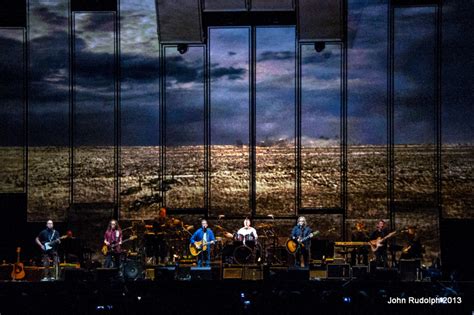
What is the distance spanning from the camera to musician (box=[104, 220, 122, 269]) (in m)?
21.0

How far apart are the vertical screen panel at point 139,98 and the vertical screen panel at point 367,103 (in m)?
5.18

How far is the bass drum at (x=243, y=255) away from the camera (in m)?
20.4

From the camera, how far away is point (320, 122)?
2323 centimetres

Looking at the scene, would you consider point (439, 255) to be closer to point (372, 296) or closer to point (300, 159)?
point (300, 159)

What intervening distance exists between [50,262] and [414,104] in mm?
10105

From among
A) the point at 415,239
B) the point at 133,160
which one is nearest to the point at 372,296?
the point at 415,239

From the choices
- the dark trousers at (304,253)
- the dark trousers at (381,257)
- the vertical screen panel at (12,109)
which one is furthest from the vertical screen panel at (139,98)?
the dark trousers at (381,257)

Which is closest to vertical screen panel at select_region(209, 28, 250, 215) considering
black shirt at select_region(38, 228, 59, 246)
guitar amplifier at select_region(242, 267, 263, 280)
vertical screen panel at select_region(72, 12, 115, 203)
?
vertical screen panel at select_region(72, 12, 115, 203)

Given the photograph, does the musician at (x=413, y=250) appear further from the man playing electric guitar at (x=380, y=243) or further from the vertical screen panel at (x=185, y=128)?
the vertical screen panel at (x=185, y=128)

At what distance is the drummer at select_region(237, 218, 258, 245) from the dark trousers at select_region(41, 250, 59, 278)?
4.48 m

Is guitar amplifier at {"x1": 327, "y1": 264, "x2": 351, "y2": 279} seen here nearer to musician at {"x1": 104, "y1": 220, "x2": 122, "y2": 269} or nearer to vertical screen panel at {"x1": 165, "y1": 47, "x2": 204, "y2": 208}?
musician at {"x1": 104, "y1": 220, "x2": 122, "y2": 269}

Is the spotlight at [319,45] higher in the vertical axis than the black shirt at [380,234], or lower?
higher

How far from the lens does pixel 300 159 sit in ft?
76.2

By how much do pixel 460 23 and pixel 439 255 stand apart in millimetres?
6021
